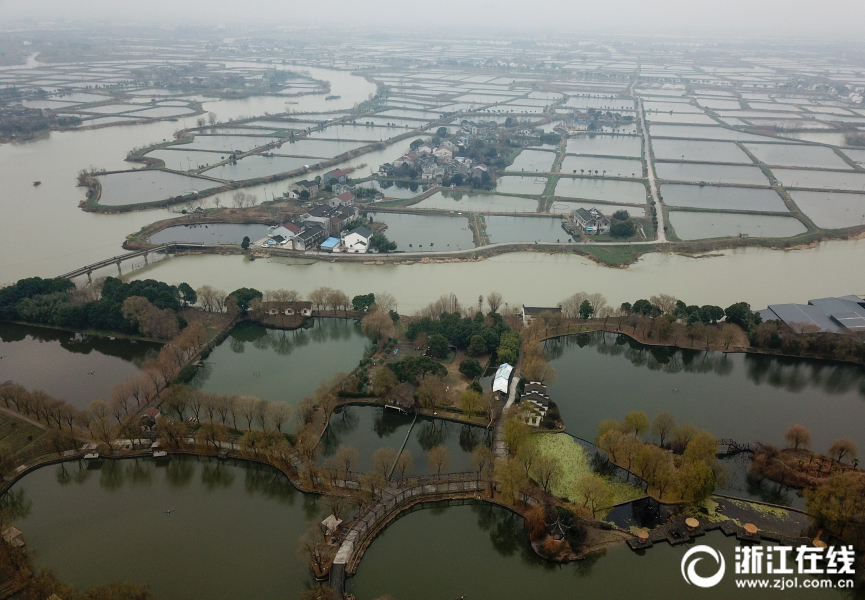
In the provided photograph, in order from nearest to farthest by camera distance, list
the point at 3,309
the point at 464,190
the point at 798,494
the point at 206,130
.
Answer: the point at 798,494 → the point at 3,309 → the point at 464,190 → the point at 206,130

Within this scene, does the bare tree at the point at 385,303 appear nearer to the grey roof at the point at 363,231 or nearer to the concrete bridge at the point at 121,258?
the grey roof at the point at 363,231

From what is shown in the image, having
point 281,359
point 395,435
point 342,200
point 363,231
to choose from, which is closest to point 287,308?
point 281,359

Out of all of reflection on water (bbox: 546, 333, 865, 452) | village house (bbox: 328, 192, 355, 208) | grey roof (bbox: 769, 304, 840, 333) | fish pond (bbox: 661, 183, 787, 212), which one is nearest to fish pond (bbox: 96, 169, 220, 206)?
village house (bbox: 328, 192, 355, 208)

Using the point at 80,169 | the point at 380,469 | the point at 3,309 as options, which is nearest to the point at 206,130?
the point at 80,169

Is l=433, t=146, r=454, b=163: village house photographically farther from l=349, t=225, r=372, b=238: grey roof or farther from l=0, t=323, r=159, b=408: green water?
l=0, t=323, r=159, b=408: green water

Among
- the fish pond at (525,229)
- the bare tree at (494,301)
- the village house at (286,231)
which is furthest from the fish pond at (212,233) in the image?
the bare tree at (494,301)

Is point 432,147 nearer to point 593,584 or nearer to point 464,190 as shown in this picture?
point 464,190

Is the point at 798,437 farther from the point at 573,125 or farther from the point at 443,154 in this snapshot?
the point at 573,125
